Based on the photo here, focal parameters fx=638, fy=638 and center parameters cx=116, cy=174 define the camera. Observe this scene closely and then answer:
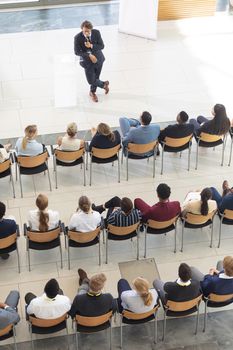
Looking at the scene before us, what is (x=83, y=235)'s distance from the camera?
7.30 m

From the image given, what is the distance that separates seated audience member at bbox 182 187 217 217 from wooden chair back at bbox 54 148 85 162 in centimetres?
167

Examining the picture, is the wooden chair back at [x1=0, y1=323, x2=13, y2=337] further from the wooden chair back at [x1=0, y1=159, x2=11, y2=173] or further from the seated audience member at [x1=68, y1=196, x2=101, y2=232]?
the wooden chair back at [x1=0, y1=159, x2=11, y2=173]

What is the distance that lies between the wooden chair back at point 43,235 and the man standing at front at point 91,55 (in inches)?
153

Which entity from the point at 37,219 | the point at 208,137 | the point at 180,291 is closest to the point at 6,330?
the point at 37,219

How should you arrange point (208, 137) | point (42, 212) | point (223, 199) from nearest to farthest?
point (42, 212), point (223, 199), point (208, 137)

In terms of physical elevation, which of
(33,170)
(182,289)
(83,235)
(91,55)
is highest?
(91,55)

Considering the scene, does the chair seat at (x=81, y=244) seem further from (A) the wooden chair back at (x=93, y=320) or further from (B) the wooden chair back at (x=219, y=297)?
(B) the wooden chair back at (x=219, y=297)

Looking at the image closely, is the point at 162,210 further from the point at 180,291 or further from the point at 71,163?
the point at 71,163

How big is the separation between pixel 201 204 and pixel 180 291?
1336mm

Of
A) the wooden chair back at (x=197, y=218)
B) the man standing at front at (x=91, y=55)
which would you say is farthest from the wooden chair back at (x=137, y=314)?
the man standing at front at (x=91, y=55)

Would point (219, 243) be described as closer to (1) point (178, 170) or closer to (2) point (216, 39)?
(1) point (178, 170)

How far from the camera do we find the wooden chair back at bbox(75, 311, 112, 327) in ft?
20.9

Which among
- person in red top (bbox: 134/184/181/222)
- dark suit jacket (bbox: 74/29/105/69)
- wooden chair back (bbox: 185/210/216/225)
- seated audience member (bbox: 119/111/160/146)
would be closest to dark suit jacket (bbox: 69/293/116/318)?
person in red top (bbox: 134/184/181/222)

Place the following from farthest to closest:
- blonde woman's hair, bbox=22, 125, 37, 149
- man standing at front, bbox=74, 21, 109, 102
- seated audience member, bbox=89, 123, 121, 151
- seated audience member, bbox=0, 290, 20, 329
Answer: man standing at front, bbox=74, 21, 109, 102
seated audience member, bbox=89, 123, 121, 151
blonde woman's hair, bbox=22, 125, 37, 149
seated audience member, bbox=0, 290, 20, 329
